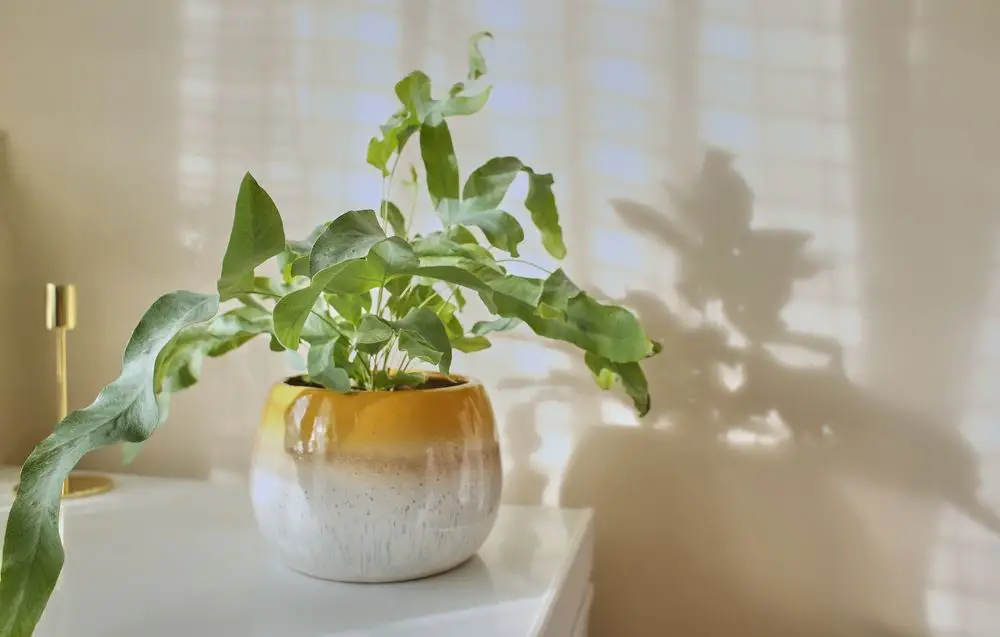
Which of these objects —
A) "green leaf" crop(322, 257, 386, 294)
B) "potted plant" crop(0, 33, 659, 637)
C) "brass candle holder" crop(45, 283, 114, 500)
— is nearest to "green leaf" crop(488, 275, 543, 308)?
"potted plant" crop(0, 33, 659, 637)

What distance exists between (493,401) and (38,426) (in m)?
0.60

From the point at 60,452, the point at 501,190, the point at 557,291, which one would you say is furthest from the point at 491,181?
the point at 60,452

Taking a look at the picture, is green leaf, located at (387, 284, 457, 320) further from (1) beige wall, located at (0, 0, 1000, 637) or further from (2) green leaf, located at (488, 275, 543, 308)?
(1) beige wall, located at (0, 0, 1000, 637)

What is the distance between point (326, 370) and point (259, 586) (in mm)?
197

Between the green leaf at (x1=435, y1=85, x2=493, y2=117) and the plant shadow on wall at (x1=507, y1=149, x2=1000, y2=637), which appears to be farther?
the plant shadow on wall at (x1=507, y1=149, x2=1000, y2=637)

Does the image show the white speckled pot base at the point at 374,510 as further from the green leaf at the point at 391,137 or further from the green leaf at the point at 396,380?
the green leaf at the point at 391,137

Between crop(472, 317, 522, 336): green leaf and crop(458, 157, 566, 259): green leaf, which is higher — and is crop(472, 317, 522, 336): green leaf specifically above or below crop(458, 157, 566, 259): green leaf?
below

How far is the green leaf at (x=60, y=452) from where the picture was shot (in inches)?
20.2

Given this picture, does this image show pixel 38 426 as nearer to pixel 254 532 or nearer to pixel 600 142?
pixel 254 532

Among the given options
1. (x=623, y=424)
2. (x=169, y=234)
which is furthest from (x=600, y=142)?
(x=169, y=234)

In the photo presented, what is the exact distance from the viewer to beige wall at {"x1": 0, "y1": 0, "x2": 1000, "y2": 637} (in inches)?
33.9

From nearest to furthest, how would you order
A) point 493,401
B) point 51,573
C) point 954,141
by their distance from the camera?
point 51,573
point 954,141
point 493,401

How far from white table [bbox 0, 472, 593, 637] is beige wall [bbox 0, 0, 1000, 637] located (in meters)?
0.13

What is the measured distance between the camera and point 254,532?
33.6 inches
